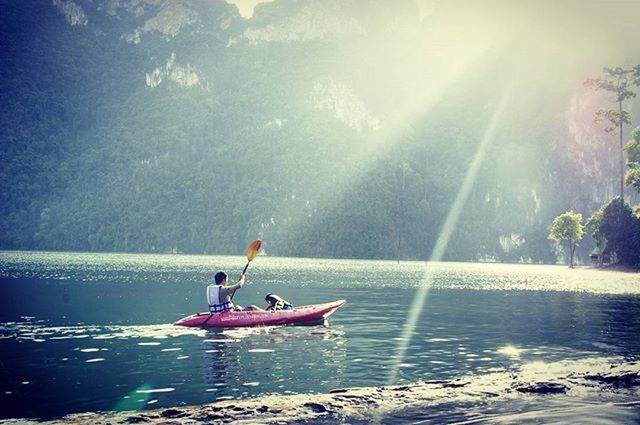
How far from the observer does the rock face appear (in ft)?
37.0

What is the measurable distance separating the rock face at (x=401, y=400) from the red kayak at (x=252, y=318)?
12893 mm

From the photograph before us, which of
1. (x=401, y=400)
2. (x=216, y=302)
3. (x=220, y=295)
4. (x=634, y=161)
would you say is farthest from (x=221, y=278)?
(x=634, y=161)

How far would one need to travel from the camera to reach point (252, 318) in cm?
2680

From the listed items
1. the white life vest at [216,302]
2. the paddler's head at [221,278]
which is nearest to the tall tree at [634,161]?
the white life vest at [216,302]

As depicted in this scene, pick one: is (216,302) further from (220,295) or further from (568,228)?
(568,228)

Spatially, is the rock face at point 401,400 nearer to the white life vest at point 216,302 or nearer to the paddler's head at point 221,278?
the paddler's head at point 221,278

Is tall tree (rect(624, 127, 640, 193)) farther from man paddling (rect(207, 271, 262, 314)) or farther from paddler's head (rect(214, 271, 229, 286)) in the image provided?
paddler's head (rect(214, 271, 229, 286))

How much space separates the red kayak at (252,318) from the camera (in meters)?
26.4

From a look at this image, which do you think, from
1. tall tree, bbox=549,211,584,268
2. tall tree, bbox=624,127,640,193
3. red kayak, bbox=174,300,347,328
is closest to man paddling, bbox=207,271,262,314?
red kayak, bbox=174,300,347,328

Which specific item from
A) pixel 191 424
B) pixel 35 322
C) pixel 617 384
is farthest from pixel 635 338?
pixel 35 322

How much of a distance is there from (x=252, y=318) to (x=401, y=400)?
49.2 feet

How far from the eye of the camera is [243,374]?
16.8m

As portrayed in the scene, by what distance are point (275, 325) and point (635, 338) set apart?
650 inches

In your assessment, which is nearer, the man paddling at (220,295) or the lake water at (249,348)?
the lake water at (249,348)
